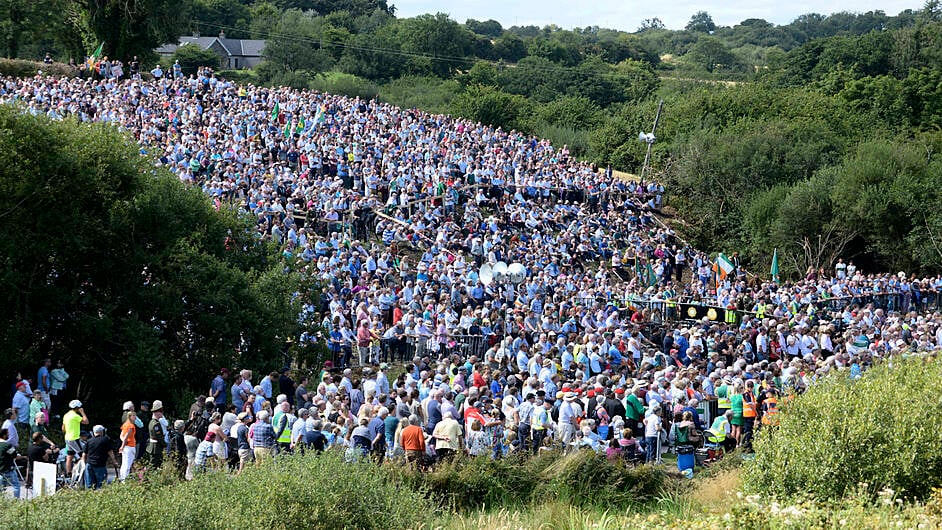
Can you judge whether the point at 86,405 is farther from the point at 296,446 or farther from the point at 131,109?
the point at 131,109

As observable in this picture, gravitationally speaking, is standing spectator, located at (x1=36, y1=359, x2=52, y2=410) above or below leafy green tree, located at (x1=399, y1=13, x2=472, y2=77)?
below

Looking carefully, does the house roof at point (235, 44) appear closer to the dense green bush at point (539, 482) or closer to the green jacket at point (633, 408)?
the green jacket at point (633, 408)

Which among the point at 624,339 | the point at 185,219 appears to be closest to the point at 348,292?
the point at 185,219

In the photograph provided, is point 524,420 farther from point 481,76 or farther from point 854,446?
point 481,76

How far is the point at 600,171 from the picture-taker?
45.9 meters

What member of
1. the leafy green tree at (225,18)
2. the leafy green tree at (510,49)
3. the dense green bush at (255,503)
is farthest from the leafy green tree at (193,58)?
the dense green bush at (255,503)

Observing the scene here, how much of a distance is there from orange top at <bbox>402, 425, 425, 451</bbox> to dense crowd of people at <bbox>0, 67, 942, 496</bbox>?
3 cm

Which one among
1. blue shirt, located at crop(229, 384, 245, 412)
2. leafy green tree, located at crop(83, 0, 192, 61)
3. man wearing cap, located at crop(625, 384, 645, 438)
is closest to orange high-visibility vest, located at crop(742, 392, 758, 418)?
man wearing cap, located at crop(625, 384, 645, 438)

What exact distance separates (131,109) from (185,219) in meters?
17.2

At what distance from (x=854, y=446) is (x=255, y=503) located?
7762 mm

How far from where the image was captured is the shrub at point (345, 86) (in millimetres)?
74062

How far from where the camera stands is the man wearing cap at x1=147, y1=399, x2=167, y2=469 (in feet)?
55.5

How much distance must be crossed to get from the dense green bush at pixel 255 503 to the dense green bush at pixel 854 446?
191 inches

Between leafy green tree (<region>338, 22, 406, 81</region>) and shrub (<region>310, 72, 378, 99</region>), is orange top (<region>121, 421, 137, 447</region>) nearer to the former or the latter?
shrub (<region>310, 72, 378, 99</region>)
